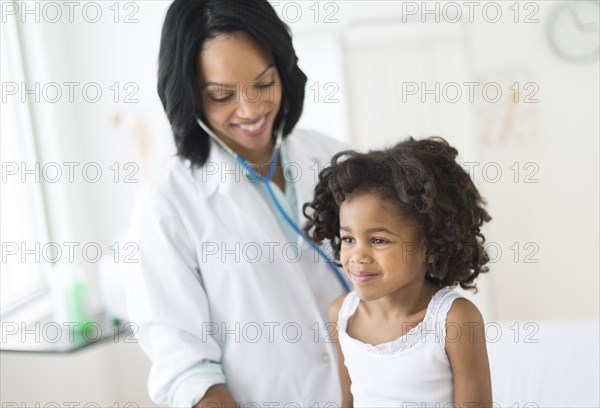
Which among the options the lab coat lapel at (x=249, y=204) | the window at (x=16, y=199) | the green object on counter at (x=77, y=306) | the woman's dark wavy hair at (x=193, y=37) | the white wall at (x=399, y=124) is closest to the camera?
the woman's dark wavy hair at (x=193, y=37)

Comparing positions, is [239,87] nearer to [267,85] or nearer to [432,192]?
[267,85]

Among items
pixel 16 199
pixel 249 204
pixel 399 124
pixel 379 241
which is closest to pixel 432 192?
pixel 379 241

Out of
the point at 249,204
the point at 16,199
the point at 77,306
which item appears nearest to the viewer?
the point at 249,204

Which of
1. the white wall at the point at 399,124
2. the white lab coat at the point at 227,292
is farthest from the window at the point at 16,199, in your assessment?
the white lab coat at the point at 227,292

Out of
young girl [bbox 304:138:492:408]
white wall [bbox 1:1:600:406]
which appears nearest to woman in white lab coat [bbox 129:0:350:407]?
young girl [bbox 304:138:492:408]

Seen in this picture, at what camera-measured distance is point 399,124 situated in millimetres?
2785

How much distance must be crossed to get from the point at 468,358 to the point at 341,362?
0.36 m

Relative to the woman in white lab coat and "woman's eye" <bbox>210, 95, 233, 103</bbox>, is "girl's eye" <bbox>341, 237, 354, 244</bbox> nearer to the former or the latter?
the woman in white lab coat

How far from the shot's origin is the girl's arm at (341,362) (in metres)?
1.41

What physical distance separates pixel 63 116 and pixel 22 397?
4.07 feet

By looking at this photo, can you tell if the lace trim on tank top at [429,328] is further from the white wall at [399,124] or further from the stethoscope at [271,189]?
the white wall at [399,124]

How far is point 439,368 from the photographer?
1.21m

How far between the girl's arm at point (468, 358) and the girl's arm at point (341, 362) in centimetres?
28

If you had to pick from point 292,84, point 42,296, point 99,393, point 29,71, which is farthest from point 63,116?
point 292,84
